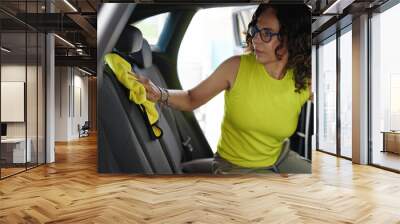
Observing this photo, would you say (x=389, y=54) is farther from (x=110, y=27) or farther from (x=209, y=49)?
(x=110, y=27)

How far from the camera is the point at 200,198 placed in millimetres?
4766

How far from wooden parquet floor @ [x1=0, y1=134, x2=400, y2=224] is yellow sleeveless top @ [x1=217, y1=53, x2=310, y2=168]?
0.45 metres

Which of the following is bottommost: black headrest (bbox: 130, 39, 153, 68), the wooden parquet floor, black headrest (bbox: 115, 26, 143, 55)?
the wooden parquet floor

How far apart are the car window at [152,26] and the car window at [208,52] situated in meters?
0.40

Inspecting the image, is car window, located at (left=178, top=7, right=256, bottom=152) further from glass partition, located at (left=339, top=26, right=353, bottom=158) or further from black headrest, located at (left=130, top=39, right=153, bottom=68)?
glass partition, located at (left=339, top=26, right=353, bottom=158)

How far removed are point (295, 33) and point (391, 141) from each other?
8.94 feet

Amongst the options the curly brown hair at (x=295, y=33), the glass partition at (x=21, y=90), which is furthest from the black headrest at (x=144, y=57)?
the glass partition at (x=21, y=90)

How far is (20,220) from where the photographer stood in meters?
3.81

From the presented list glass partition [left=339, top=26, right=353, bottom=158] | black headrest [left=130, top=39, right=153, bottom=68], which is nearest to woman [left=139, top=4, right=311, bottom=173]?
black headrest [left=130, top=39, right=153, bottom=68]

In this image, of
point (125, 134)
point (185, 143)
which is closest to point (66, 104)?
point (125, 134)

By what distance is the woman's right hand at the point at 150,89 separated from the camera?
20.3ft

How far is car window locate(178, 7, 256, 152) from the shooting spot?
622 centimetres

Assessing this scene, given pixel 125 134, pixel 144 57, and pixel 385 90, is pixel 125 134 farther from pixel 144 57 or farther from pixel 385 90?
pixel 385 90

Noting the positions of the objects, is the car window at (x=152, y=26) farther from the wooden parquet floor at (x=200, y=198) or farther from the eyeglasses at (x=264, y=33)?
the wooden parquet floor at (x=200, y=198)
